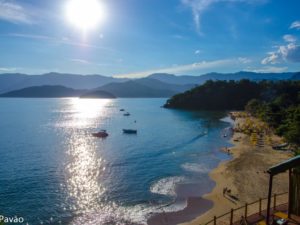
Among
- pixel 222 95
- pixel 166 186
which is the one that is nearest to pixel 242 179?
pixel 166 186

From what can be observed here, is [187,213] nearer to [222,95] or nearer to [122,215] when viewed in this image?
[122,215]

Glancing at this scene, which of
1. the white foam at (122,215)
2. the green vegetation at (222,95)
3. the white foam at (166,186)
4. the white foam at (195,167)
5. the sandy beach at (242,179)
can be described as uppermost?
the green vegetation at (222,95)

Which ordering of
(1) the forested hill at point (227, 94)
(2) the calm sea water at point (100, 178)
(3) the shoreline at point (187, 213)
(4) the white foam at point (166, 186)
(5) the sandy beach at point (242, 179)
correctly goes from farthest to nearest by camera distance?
(1) the forested hill at point (227, 94) → (4) the white foam at point (166, 186) → (5) the sandy beach at point (242, 179) → (2) the calm sea water at point (100, 178) → (3) the shoreline at point (187, 213)

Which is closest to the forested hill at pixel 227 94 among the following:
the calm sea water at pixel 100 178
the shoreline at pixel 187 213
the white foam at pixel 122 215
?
the calm sea water at pixel 100 178

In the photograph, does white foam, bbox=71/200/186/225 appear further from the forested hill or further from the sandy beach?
the forested hill

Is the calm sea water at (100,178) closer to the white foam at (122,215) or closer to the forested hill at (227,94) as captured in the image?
the white foam at (122,215)

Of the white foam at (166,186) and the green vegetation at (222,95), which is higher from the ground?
the green vegetation at (222,95)

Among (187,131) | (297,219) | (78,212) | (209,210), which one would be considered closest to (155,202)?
(209,210)
